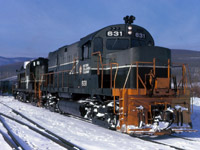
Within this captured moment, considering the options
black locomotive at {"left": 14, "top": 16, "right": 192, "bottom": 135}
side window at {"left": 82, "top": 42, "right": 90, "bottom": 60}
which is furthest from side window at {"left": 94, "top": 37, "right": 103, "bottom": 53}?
side window at {"left": 82, "top": 42, "right": 90, "bottom": 60}

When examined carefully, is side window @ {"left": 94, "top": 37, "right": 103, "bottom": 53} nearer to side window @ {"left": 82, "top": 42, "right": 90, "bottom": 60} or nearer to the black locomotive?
the black locomotive

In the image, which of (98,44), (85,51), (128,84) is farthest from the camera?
(85,51)

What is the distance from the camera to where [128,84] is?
7504 millimetres

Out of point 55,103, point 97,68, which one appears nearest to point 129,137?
point 97,68

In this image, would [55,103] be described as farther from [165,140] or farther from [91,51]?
[165,140]

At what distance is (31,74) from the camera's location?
60.5ft

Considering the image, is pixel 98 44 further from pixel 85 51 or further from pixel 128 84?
pixel 128 84

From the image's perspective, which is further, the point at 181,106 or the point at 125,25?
the point at 125,25

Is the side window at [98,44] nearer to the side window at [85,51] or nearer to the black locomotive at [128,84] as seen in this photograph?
the black locomotive at [128,84]

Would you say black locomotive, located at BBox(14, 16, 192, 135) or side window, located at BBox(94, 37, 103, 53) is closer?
black locomotive, located at BBox(14, 16, 192, 135)

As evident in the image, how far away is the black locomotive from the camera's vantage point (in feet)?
22.4

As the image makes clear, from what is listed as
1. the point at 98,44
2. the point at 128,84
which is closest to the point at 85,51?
the point at 98,44

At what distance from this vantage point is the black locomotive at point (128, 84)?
22.4ft

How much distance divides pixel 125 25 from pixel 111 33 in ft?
1.83
